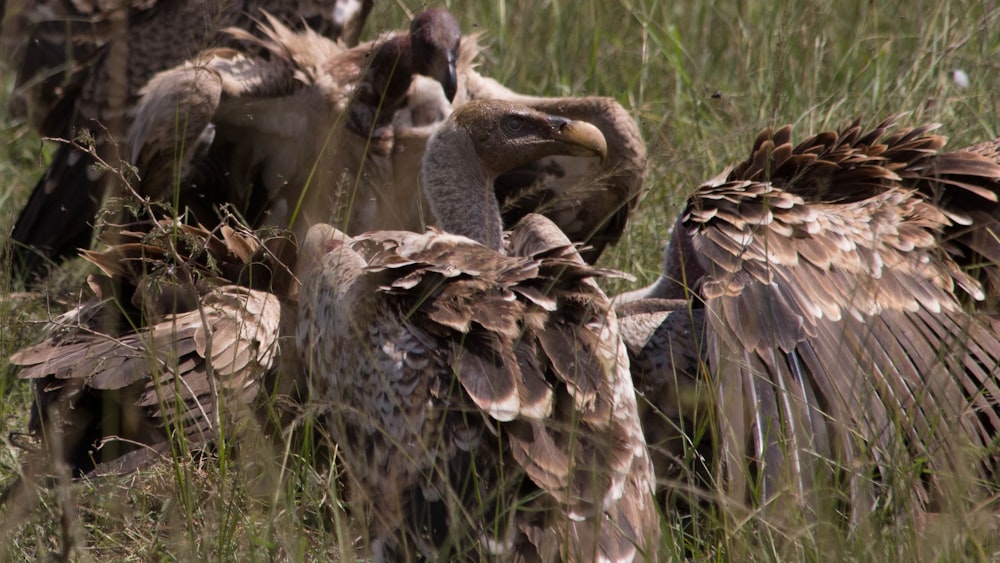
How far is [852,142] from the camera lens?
3953 millimetres

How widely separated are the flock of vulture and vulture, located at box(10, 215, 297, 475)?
12 mm

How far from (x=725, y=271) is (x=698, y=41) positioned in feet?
9.56

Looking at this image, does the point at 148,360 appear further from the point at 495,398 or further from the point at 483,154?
the point at 483,154

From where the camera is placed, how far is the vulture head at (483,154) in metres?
4.07

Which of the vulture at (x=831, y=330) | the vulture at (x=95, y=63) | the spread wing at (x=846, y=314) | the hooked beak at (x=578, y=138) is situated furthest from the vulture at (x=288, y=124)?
the spread wing at (x=846, y=314)

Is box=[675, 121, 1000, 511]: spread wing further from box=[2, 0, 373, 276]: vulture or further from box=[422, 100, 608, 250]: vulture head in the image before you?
box=[2, 0, 373, 276]: vulture

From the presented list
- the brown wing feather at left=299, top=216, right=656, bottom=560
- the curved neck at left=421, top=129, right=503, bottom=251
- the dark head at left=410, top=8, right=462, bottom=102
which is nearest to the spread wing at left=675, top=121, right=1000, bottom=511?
the brown wing feather at left=299, top=216, right=656, bottom=560

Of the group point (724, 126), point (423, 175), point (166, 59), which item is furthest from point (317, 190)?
point (724, 126)

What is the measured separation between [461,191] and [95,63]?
234cm

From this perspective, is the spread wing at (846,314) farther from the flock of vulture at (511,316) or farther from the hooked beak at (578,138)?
the hooked beak at (578,138)

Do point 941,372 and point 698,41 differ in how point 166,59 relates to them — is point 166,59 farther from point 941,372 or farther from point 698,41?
point 941,372

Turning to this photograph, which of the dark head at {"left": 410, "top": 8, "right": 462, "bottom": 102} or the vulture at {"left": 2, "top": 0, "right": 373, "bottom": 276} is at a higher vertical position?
the dark head at {"left": 410, "top": 8, "right": 462, "bottom": 102}

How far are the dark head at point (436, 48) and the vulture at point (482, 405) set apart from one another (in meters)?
1.36

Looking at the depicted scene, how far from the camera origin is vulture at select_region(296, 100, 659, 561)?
275 cm
